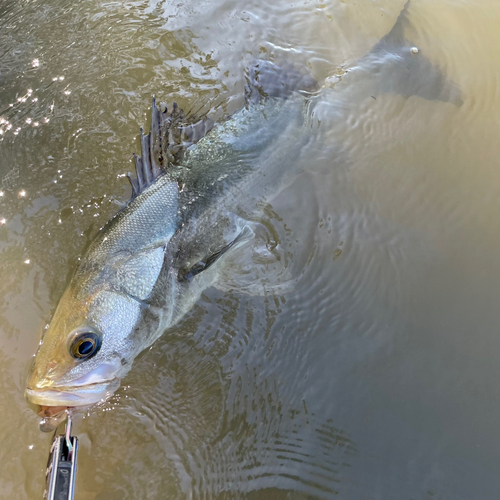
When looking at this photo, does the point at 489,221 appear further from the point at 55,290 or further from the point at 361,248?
the point at 55,290

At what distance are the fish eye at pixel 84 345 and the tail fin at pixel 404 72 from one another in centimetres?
368

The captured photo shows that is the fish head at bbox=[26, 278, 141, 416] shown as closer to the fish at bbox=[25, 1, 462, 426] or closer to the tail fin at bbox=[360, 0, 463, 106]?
the fish at bbox=[25, 1, 462, 426]

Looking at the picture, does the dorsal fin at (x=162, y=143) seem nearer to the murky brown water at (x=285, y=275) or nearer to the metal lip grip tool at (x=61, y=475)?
the murky brown water at (x=285, y=275)

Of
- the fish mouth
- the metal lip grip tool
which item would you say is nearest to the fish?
the fish mouth

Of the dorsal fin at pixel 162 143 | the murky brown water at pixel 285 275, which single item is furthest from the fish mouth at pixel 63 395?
the dorsal fin at pixel 162 143

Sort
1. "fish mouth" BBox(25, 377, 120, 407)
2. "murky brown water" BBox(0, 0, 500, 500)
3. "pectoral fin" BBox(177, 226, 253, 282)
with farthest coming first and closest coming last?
"pectoral fin" BBox(177, 226, 253, 282) < "murky brown water" BBox(0, 0, 500, 500) < "fish mouth" BBox(25, 377, 120, 407)

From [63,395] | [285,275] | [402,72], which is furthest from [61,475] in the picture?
[402,72]

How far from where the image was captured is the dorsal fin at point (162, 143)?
2.87 metres

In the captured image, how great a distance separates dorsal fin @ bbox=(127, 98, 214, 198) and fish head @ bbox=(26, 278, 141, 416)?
33.8 inches

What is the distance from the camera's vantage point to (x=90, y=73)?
394 cm

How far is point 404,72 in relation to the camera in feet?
14.0

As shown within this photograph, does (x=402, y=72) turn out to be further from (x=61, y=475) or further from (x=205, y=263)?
(x=61, y=475)

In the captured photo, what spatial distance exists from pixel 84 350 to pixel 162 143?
63.5 inches

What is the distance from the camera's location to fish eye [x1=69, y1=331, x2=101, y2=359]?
83.7 inches
